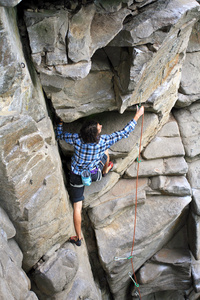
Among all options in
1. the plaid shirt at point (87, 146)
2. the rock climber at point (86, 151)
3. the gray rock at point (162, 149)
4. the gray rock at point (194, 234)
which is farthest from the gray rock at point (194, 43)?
the gray rock at point (194, 234)

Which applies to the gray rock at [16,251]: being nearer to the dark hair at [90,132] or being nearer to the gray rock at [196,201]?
the dark hair at [90,132]

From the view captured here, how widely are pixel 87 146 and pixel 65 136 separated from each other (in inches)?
12.6

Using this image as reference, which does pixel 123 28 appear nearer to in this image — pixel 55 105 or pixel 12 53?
pixel 55 105

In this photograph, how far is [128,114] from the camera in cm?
409

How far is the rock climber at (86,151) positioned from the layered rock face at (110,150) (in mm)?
197

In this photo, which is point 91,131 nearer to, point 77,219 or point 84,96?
point 84,96

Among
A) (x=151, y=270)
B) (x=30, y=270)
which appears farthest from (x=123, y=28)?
(x=151, y=270)

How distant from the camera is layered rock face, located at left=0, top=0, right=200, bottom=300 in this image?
8.52 feet

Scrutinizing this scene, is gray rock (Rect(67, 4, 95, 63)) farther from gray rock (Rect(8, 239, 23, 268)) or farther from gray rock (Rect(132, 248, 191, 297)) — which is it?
gray rock (Rect(132, 248, 191, 297))

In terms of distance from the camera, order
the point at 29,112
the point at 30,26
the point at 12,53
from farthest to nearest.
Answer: the point at 29,112
the point at 30,26
the point at 12,53

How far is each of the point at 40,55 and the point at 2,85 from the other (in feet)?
1.89

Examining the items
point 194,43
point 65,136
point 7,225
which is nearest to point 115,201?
point 65,136

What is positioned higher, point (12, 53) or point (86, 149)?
point (12, 53)

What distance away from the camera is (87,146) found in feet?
10.9
